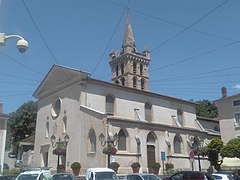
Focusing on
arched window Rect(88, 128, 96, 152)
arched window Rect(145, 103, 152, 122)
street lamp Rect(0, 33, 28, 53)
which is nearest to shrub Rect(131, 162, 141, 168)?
arched window Rect(88, 128, 96, 152)

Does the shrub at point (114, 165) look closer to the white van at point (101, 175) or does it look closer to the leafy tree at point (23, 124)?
the white van at point (101, 175)

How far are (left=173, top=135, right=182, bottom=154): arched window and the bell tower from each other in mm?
27075

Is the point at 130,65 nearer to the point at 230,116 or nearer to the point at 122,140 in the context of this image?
the point at 230,116

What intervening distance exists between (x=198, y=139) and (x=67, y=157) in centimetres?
2061

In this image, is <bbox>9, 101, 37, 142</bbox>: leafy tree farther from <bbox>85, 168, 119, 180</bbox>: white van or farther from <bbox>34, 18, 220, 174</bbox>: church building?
<bbox>85, 168, 119, 180</bbox>: white van

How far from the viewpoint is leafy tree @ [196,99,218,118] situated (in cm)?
7119

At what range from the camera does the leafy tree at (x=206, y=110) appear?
234 feet

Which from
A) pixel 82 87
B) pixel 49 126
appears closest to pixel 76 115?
pixel 82 87

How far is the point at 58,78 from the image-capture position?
41.8 m

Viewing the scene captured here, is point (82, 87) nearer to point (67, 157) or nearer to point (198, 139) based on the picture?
point (67, 157)

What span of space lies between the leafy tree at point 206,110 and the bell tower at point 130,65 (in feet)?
47.1

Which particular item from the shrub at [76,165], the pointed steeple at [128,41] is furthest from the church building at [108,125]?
the pointed steeple at [128,41]

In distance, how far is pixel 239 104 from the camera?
131ft

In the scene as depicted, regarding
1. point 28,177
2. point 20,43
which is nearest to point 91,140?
point 28,177
